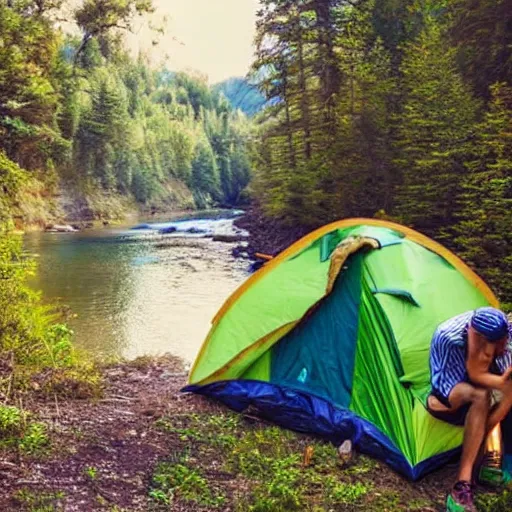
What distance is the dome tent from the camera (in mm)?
3641

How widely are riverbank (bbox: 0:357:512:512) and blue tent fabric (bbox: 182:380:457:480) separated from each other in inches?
3.1

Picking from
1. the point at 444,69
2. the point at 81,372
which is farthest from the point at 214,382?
the point at 444,69

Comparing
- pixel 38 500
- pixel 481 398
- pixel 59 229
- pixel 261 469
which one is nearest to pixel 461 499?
pixel 481 398

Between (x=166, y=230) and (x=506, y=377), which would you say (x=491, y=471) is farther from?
(x=166, y=230)

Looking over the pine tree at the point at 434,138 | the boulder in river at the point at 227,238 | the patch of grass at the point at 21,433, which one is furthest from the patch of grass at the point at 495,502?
the boulder in river at the point at 227,238

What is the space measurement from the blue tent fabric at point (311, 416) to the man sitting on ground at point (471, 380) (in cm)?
33

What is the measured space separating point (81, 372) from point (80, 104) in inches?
1477

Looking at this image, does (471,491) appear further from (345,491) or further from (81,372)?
(81,372)

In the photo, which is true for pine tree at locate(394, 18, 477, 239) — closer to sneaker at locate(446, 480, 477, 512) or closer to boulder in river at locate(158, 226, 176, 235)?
sneaker at locate(446, 480, 477, 512)

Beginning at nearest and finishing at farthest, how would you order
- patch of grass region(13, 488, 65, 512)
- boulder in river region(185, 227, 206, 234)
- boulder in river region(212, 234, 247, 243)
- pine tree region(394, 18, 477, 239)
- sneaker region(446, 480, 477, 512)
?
patch of grass region(13, 488, 65, 512), sneaker region(446, 480, 477, 512), pine tree region(394, 18, 477, 239), boulder in river region(212, 234, 247, 243), boulder in river region(185, 227, 206, 234)

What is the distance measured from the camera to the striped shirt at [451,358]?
10.7ft

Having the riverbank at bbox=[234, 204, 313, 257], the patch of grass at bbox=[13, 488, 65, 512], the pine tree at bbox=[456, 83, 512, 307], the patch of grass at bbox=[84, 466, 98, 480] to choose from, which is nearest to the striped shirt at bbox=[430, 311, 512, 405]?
the patch of grass at bbox=[84, 466, 98, 480]

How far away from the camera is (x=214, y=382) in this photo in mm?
4594

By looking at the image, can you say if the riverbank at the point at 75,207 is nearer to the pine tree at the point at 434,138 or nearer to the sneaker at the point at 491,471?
the pine tree at the point at 434,138
